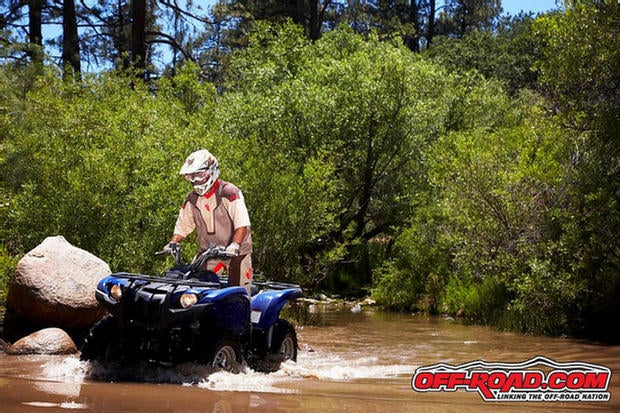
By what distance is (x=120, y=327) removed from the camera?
7266 millimetres

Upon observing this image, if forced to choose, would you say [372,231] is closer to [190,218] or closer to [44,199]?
[44,199]

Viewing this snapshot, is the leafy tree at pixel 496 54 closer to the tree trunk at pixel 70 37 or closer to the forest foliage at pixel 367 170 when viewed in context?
the forest foliage at pixel 367 170

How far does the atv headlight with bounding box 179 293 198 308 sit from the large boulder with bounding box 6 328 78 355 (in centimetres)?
307

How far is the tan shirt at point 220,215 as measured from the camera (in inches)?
316

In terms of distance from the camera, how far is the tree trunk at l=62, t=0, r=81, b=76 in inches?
993

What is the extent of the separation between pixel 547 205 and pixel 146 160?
7.83m

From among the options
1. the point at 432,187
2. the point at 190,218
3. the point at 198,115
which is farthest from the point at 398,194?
the point at 190,218

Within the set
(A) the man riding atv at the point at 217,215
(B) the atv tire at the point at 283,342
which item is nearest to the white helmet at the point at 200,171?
(A) the man riding atv at the point at 217,215

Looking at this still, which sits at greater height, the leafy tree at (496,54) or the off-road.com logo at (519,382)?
the leafy tree at (496,54)

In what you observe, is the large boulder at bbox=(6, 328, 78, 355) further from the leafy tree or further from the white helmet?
the leafy tree

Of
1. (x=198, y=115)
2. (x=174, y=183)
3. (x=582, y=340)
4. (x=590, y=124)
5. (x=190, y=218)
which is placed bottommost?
(x=582, y=340)

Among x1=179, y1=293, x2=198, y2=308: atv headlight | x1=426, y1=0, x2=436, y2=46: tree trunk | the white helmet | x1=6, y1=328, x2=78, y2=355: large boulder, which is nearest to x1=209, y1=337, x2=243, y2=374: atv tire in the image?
x1=179, y1=293, x2=198, y2=308: atv headlight

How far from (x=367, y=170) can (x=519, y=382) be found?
14796mm

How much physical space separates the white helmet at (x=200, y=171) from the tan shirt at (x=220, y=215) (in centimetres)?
10
